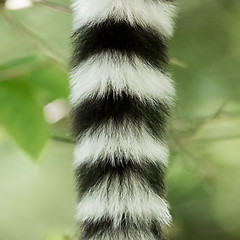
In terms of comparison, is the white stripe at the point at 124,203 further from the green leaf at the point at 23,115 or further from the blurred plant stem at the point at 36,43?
the blurred plant stem at the point at 36,43

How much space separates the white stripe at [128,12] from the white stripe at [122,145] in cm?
19

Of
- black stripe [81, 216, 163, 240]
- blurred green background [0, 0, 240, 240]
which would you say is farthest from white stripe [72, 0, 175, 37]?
blurred green background [0, 0, 240, 240]

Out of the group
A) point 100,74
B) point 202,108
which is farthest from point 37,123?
point 202,108

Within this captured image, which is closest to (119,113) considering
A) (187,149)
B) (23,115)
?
(23,115)

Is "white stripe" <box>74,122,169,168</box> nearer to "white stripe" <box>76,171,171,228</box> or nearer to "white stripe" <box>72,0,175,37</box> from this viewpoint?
"white stripe" <box>76,171,171,228</box>

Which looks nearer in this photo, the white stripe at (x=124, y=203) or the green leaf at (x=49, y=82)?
the white stripe at (x=124, y=203)

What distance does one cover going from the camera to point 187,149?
2738 mm

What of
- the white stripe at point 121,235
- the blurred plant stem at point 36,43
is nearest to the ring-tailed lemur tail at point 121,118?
the white stripe at point 121,235

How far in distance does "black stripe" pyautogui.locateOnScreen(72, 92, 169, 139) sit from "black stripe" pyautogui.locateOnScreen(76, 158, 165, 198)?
0.20 feet

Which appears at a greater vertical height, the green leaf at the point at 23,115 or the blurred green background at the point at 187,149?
the green leaf at the point at 23,115

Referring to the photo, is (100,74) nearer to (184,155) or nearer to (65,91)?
(65,91)

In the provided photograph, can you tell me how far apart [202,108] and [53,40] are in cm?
72

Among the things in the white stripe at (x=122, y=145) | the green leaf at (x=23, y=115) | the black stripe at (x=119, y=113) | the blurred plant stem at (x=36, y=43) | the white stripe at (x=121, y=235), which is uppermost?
the black stripe at (x=119, y=113)

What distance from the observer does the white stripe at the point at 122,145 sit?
1252 mm
